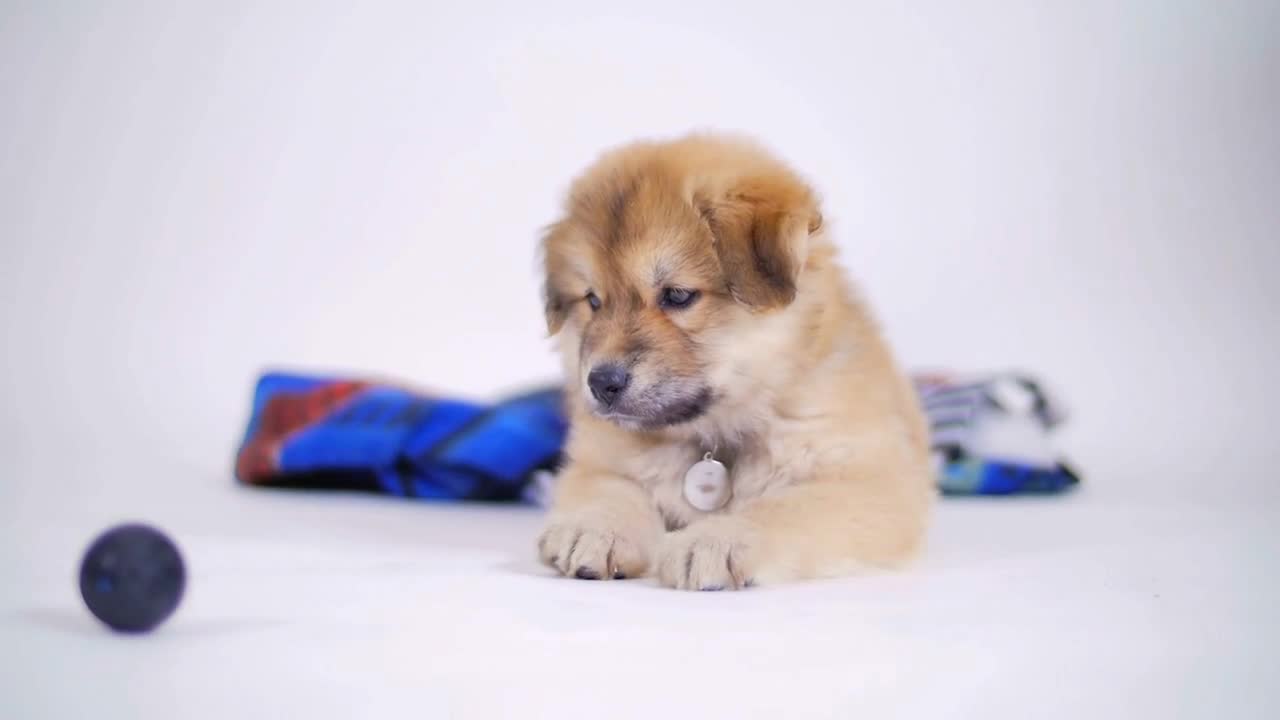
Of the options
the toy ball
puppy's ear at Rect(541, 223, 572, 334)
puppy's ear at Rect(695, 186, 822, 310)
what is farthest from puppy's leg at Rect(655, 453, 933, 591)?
the toy ball

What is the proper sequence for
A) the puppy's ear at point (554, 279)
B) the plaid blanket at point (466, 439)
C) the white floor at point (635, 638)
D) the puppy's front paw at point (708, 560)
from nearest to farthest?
the white floor at point (635, 638)
the puppy's front paw at point (708, 560)
the puppy's ear at point (554, 279)
the plaid blanket at point (466, 439)

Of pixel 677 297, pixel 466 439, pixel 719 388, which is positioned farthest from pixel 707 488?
pixel 466 439

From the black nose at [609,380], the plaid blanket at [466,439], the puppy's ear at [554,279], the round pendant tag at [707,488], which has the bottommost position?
the plaid blanket at [466,439]

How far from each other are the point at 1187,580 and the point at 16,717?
9.07 ft

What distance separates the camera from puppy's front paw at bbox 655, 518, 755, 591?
9.61ft

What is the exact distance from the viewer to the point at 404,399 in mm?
5422

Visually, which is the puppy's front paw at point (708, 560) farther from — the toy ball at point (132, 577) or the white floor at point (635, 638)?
the toy ball at point (132, 577)

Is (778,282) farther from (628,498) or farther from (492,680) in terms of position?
(492,680)

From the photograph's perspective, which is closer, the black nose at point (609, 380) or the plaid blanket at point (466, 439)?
the black nose at point (609, 380)

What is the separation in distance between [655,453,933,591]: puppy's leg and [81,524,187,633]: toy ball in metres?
1.21

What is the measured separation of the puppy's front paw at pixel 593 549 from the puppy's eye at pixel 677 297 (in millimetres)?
629

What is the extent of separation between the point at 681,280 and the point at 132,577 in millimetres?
1614

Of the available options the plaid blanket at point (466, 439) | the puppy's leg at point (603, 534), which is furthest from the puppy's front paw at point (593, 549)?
the plaid blanket at point (466, 439)

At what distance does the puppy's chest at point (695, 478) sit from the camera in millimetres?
3443
